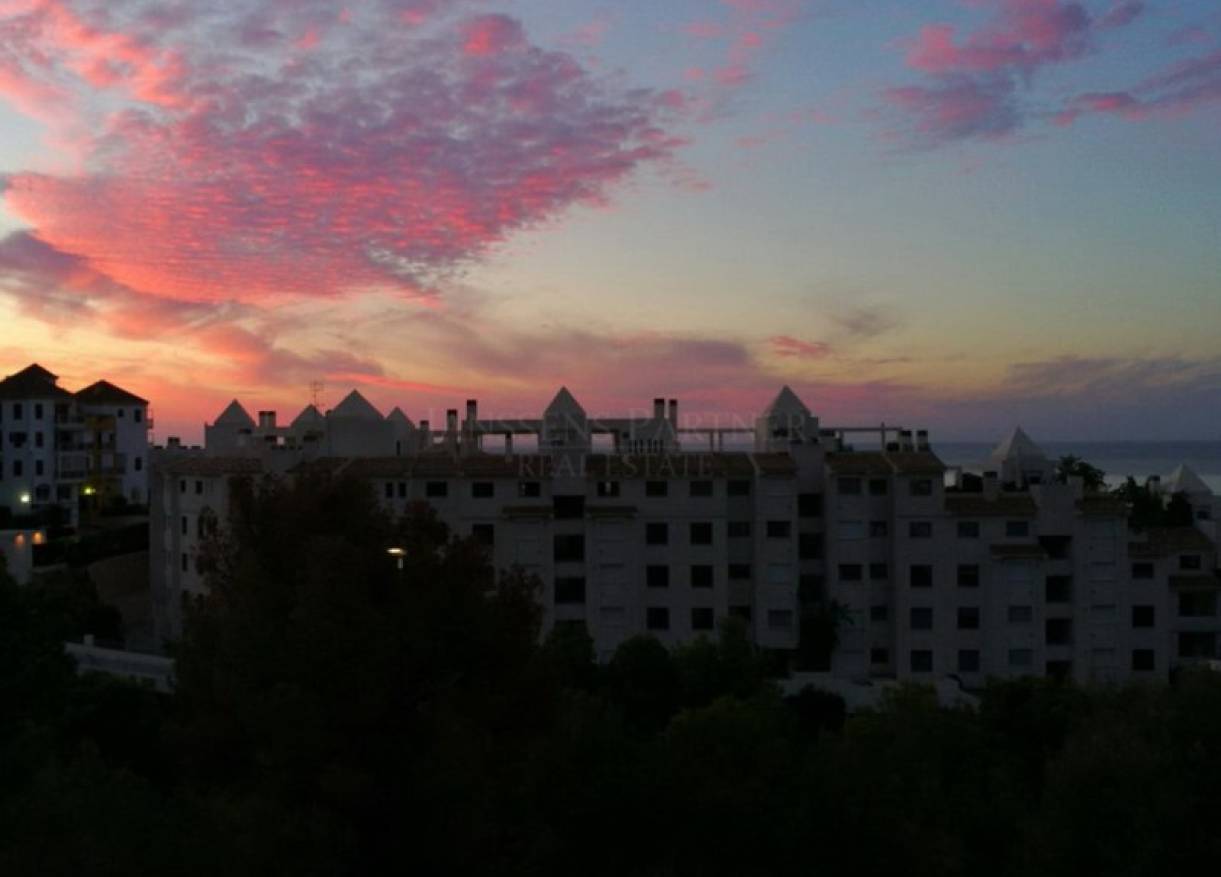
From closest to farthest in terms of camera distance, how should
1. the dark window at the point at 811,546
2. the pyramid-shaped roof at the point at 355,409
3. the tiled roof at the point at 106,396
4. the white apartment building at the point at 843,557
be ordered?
the white apartment building at the point at 843,557 < the dark window at the point at 811,546 < the pyramid-shaped roof at the point at 355,409 < the tiled roof at the point at 106,396

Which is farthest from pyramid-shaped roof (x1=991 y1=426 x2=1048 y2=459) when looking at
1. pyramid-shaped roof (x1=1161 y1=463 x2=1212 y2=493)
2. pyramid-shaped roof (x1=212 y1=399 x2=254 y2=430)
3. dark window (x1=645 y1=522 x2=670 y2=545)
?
pyramid-shaped roof (x1=212 y1=399 x2=254 y2=430)

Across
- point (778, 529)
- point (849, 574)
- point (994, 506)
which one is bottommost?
point (849, 574)

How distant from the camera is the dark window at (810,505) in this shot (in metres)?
51.8

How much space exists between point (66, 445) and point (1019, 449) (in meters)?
59.7

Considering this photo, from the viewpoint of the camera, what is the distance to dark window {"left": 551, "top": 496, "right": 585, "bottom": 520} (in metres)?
50.2

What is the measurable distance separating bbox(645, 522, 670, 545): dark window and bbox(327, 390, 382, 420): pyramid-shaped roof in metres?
21.2

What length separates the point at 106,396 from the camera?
78125 mm

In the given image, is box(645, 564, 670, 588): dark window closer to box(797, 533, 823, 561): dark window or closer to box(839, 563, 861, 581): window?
box(797, 533, 823, 561): dark window

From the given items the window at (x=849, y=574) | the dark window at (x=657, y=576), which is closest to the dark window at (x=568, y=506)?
the dark window at (x=657, y=576)

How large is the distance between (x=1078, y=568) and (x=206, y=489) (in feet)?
131

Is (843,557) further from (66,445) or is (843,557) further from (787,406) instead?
(66,445)

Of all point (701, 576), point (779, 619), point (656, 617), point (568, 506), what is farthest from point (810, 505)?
→ point (568, 506)

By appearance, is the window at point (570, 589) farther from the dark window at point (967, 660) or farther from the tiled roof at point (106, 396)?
the tiled roof at point (106, 396)

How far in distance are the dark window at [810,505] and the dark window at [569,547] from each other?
10379 mm
